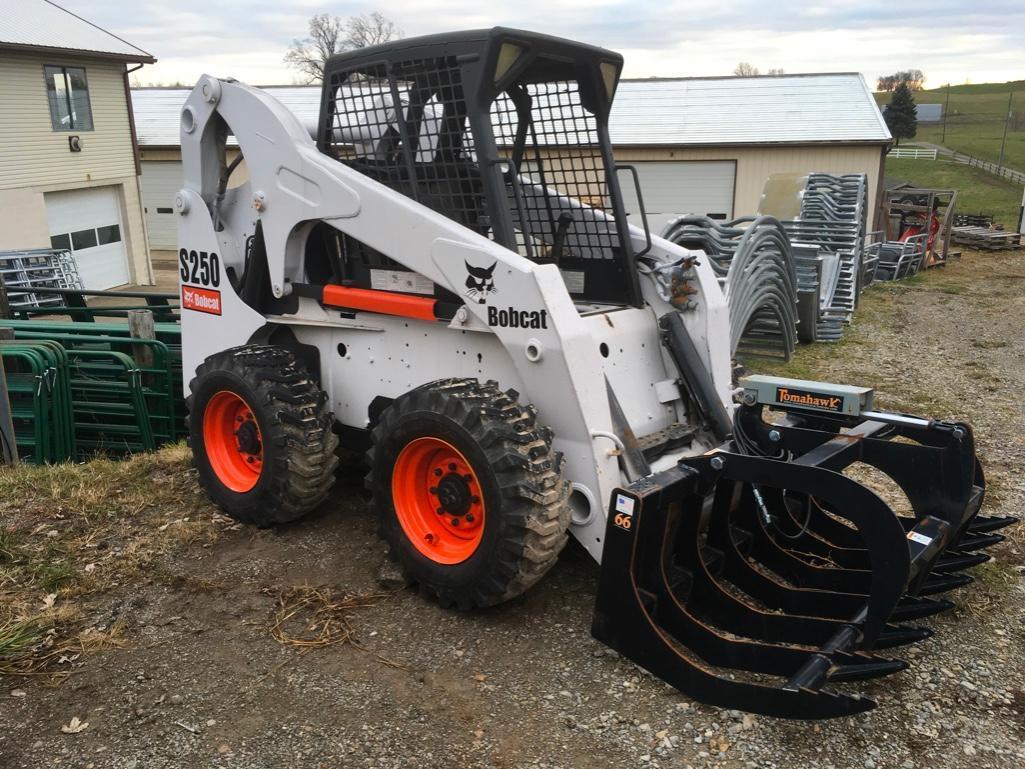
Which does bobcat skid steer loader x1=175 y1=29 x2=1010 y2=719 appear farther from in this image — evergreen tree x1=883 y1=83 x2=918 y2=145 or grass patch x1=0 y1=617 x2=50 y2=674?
evergreen tree x1=883 y1=83 x2=918 y2=145

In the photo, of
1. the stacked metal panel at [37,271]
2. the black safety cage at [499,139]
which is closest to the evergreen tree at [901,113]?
the stacked metal panel at [37,271]

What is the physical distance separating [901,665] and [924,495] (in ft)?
2.82

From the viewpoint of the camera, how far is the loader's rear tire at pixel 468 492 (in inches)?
141

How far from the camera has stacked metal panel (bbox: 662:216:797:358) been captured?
8258mm

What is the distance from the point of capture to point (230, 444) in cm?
507

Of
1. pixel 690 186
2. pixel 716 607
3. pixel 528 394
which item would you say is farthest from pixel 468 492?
pixel 690 186

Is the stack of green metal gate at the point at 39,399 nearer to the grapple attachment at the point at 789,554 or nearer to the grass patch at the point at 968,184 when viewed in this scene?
the grapple attachment at the point at 789,554

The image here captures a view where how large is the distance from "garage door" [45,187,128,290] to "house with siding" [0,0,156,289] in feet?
0.07

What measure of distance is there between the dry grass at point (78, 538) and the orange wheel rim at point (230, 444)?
0.86ft

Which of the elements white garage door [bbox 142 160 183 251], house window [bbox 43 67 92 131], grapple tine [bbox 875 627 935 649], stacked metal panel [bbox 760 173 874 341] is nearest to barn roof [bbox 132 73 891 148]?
white garage door [bbox 142 160 183 251]

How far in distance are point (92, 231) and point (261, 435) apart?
18297 millimetres

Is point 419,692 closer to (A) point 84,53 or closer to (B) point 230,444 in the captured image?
(B) point 230,444

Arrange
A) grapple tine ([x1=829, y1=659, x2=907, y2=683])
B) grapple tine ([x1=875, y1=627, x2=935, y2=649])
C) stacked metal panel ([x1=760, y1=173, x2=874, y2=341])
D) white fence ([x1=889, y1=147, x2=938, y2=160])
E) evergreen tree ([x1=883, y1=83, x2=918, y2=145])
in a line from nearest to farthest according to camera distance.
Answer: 1. grapple tine ([x1=829, y1=659, x2=907, y2=683])
2. grapple tine ([x1=875, y1=627, x2=935, y2=649])
3. stacked metal panel ([x1=760, y1=173, x2=874, y2=341])
4. white fence ([x1=889, y1=147, x2=938, y2=160])
5. evergreen tree ([x1=883, y1=83, x2=918, y2=145])

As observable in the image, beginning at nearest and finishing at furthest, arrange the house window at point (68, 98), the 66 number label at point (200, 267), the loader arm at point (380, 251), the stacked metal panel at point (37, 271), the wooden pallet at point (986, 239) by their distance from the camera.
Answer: the loader arm at point (380, 251)
the 66 number label at point (200, 267)
the stacked metal panel at point (37, 271)
the house window at point (68, 98)
the wooden pallet at point (986, 239)
